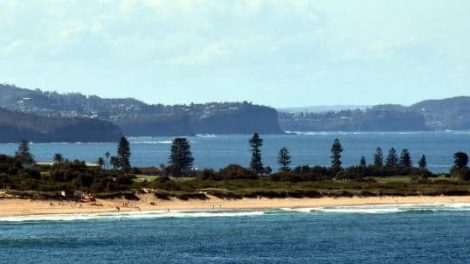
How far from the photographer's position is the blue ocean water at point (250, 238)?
72375 millimetres

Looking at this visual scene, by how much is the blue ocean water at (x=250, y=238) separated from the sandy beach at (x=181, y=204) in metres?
4.29

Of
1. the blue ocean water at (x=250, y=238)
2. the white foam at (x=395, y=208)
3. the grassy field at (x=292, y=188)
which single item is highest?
the grassy field at (x=292, y=188)

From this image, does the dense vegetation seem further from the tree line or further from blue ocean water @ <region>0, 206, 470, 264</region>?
blue ocean water @ <region>0, 206, 470, 264</region>

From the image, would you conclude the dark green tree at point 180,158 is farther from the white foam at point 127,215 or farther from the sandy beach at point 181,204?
the white foam at point 127,215

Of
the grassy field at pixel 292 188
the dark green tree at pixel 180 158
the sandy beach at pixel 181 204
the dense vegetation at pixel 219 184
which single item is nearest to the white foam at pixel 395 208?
the sandy beach at pixel 181 204

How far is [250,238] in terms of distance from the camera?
82.4 meters

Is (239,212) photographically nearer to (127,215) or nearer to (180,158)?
(127,215)

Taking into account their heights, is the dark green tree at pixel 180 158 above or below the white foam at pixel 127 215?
above

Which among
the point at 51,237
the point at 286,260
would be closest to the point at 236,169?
the point at 51,237

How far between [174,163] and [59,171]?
142ft

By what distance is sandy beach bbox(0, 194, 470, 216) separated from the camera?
101 meters

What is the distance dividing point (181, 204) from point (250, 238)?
24.8 meters

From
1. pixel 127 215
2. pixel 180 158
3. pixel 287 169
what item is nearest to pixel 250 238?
pixel 127 215

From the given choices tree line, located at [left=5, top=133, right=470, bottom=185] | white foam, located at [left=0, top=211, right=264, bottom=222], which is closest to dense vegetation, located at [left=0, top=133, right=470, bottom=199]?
tree line, located at [left=5, top=133, right=470, bottom=185]
